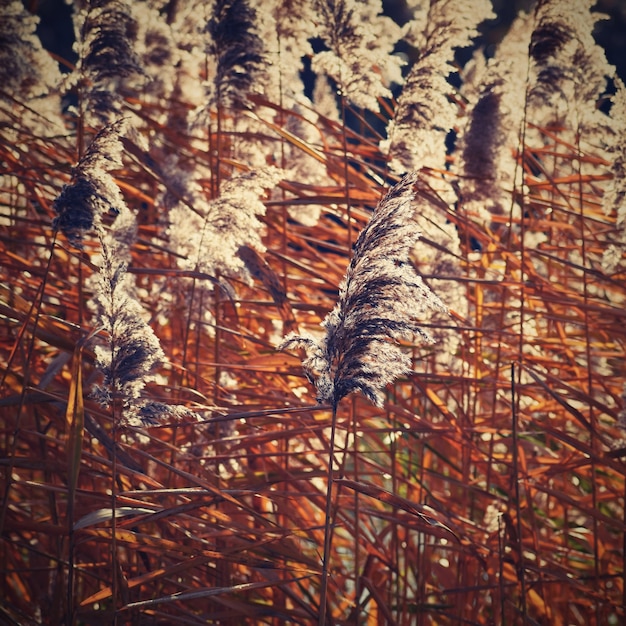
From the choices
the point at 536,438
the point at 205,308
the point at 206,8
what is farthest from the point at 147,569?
the point at 206,8

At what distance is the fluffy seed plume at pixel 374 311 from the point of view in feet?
3.65

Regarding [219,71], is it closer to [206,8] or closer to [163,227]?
[206,8]

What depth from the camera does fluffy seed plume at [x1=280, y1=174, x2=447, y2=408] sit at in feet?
3.65

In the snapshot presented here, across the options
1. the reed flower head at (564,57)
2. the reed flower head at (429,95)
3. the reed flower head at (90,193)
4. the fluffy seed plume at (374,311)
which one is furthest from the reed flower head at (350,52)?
the fluffy seed plume at (374,311)

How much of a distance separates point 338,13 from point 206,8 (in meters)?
0.48

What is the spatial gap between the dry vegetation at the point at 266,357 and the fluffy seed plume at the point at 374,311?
278 mm

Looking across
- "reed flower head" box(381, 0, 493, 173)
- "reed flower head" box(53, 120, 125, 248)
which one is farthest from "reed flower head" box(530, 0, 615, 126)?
"reed flower head" box(53, 120, 125, 248)

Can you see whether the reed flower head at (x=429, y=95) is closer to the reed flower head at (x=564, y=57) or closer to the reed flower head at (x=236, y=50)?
the reed flower head at (x=564, y=57)

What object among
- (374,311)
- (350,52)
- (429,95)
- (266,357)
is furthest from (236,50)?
(374,311)

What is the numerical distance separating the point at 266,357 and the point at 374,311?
2.49 feet

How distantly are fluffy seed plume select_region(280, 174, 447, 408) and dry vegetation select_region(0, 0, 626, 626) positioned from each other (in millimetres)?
278

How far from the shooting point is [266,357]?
1844 millimetres

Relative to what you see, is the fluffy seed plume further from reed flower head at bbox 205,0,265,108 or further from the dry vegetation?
reed flower head at bbox 205,0,265,108

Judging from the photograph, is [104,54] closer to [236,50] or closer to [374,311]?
[236,50]
